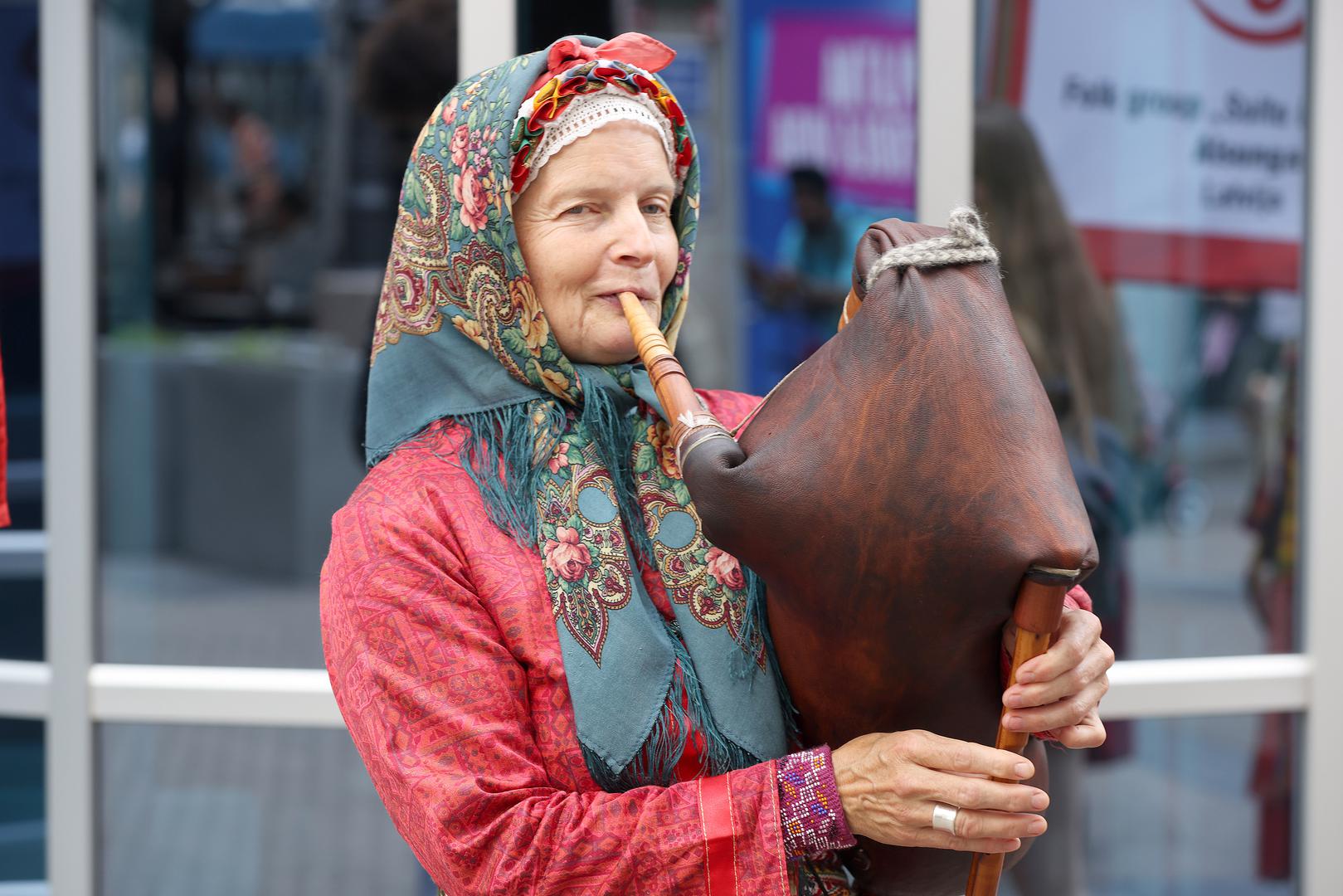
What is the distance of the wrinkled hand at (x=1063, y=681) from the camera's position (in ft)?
3.92

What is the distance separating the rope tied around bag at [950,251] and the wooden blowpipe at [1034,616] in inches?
11.3

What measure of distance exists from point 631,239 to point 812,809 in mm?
633

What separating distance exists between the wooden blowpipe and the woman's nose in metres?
0.58

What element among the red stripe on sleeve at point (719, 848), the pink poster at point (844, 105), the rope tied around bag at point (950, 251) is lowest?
the red stripe on sleeve at point (719, 848)

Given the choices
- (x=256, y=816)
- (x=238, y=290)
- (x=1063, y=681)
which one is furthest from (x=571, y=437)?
(x=238, y=290)

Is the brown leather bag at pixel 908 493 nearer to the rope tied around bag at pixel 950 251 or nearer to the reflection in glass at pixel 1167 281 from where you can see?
the rope tied around bag at pixel 950 251

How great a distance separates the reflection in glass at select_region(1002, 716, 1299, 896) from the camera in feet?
11.2

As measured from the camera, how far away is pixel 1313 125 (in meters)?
2.88

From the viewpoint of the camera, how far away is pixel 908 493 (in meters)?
1.16

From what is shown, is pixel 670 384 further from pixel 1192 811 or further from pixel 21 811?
pixel 1192 811


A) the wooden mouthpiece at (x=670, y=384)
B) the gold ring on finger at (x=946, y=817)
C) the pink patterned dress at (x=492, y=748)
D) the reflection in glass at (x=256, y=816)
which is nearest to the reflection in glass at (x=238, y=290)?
the reflection in glass at (x=256, y=816)

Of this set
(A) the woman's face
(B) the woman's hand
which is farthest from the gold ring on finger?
(A) the woman's face

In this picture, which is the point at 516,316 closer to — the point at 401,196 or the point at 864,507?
the point at 401,196

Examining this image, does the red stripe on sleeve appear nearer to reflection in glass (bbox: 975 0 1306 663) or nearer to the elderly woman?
the elderly woman
